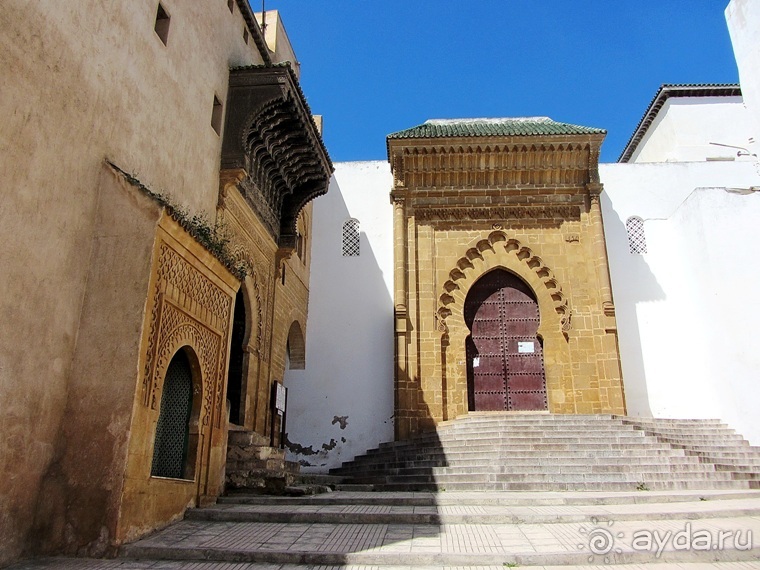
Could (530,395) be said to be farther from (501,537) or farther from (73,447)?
(73,447)

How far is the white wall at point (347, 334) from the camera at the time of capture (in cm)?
1190

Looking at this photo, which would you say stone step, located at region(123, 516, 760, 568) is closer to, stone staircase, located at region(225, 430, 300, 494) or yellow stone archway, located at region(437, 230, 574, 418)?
Answer: stone staircase, located at region(225, 430, 300, 494)

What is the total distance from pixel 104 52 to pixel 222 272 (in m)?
2.28

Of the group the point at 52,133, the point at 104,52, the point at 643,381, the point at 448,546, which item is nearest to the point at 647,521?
the point at 448,546

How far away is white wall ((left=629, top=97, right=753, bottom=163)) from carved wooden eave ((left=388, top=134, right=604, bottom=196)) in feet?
19.8

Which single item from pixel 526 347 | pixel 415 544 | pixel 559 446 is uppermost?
pixel 526 347

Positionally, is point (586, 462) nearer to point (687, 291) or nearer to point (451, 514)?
point (451, 514)

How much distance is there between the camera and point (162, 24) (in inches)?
281

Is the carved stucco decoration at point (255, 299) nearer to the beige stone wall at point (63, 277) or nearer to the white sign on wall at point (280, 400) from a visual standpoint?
the white sign on wall at point (280, 400)

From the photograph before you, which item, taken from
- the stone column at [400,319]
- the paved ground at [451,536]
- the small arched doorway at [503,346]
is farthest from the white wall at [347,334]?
the paved ground at [451,536]

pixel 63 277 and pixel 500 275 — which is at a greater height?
pixel 500 275

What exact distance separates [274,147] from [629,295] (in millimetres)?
7766

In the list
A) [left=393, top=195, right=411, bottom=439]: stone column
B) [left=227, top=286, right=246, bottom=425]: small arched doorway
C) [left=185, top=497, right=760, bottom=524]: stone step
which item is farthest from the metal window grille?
[left=393, top=195, right=411, bottom=439]: stone column

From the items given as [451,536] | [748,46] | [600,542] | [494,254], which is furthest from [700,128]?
[451,536]
